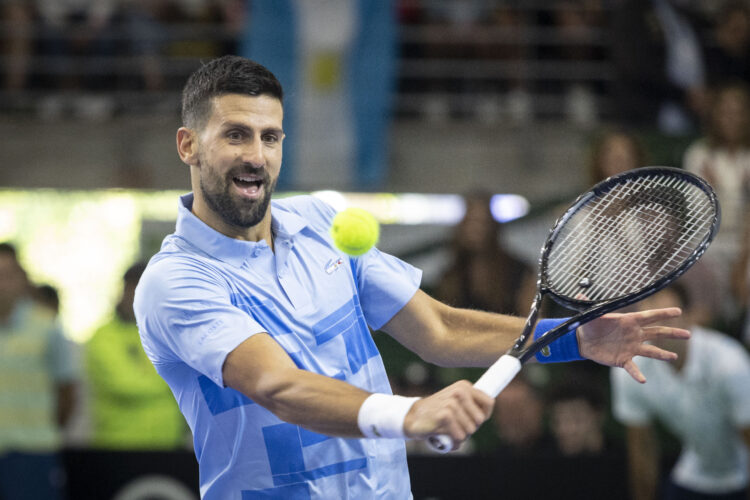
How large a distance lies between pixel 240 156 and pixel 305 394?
0.69m

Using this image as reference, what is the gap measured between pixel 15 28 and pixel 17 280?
10.0ft

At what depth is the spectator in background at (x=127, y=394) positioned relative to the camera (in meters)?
5.82

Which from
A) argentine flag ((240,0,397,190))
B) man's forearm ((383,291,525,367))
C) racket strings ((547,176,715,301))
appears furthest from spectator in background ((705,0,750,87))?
man's forearm ((383,291,525,367))

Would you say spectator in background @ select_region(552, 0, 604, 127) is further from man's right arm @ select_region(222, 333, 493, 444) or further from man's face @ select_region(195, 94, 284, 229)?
man's right arm @ select_region(222, 333, 493, 444)

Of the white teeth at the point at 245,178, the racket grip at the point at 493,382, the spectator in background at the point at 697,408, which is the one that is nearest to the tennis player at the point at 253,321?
the white teeth at the point at 245,178

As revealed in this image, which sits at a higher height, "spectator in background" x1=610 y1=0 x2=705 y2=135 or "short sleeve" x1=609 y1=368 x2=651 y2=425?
"spectator in background" x1=610 y1=0 x2=705 y2=135

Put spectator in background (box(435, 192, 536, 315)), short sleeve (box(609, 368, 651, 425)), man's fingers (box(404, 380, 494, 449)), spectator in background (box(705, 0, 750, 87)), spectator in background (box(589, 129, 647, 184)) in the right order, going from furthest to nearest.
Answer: spectator in background (box(705, 0, 750, 87))
spectator in background (box(589, 129, 647, 184))
spectator in background (box(435, 192, 536, 315))
short sleeve (box(609, 368, 651, 425))
man's fingers (box(404, 380, 494, 449))

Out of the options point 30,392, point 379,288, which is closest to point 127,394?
point 30,392

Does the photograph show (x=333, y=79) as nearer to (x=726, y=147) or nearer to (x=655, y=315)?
(x=726, y=147)

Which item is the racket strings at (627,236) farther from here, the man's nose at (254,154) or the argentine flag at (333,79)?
the argentine flag at (333,79)

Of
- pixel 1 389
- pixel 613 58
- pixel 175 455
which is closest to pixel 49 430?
pixel 1 389

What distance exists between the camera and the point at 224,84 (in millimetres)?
2693

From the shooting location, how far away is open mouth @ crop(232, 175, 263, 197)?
2.71 metres

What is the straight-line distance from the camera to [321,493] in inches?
104
